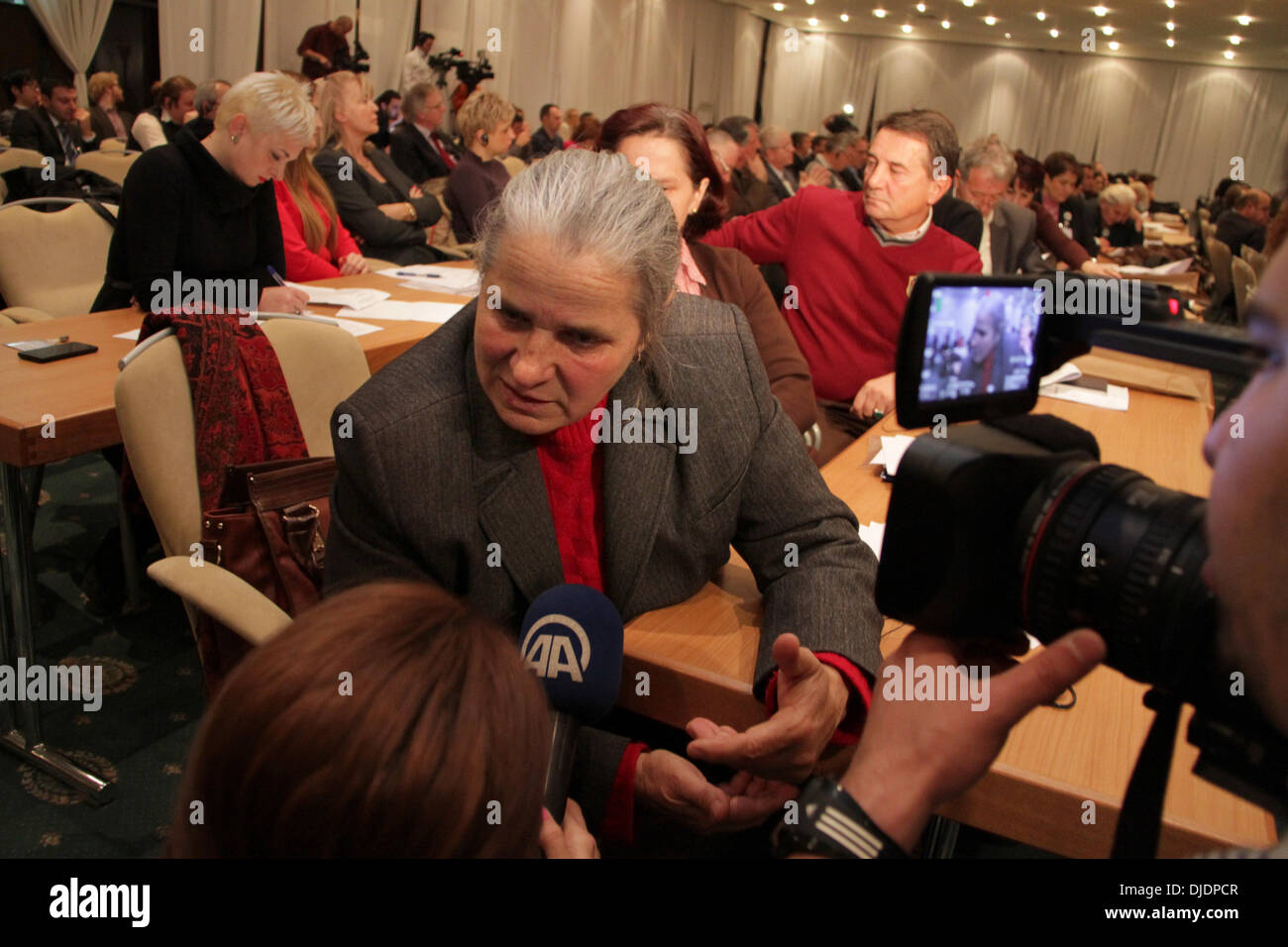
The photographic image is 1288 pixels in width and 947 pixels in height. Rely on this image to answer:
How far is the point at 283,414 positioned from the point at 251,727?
1242 mm

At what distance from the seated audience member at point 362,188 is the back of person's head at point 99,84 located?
4075mm

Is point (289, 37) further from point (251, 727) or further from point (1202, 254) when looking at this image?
point (251, 727)

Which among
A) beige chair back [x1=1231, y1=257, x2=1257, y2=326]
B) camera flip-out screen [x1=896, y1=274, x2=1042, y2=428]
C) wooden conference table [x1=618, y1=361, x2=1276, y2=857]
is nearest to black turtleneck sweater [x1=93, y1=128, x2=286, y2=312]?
wooden conference table [x1=618, y1=361, x2=1276, y2=857]

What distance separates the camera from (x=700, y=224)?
8.45ft

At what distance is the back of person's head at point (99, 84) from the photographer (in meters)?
7.68

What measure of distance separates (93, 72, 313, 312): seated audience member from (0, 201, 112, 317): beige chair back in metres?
0.53

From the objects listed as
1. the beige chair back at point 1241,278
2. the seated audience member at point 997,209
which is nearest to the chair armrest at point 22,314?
the seated audience member at point 997,209

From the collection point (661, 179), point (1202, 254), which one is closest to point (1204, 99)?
point (1202, 254)

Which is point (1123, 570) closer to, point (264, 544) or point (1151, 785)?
point (1151, 785)

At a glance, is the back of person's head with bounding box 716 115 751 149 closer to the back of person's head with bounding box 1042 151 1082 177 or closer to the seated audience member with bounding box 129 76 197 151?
the back of person's head with bounding box 1042 151 1082 177

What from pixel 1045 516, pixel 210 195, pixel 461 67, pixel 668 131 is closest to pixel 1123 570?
pixel 1045 516

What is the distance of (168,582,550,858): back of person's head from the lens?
0.57 m

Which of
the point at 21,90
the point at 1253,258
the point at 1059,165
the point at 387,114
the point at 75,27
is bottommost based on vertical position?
the point at 1253,258

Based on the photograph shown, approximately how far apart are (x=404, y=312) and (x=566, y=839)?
244 centimetres
